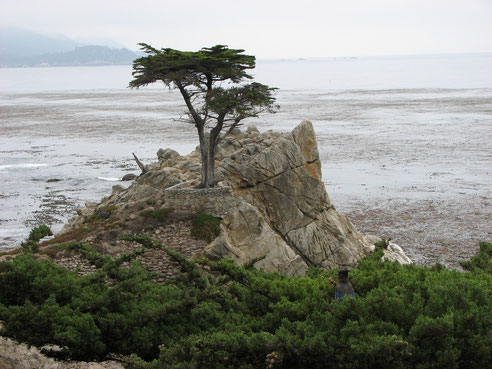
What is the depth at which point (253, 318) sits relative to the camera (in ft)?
41.2

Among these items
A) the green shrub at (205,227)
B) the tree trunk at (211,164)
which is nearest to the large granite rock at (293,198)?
the tree trunk at (211,164)

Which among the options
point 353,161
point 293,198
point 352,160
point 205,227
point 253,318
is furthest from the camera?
point 352,160

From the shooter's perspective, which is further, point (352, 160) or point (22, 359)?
point (352, 160)

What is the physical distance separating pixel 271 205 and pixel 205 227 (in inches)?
169

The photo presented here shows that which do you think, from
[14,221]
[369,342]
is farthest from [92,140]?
[369,342]

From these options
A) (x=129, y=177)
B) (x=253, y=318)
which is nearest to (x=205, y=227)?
(x=253, y=318)

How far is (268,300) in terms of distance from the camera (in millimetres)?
13055

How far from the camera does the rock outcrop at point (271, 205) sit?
22359 mm

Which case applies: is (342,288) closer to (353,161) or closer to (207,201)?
(207,201)

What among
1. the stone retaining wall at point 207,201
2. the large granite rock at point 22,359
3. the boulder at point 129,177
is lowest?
the large granite rock at point 22,359

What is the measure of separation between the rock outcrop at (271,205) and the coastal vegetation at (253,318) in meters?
7.63

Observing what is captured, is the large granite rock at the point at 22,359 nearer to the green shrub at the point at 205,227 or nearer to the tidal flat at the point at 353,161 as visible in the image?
the green shrub at the point at 205,227

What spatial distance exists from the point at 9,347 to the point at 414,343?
10726 millimetres

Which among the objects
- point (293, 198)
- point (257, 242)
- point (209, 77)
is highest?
point (209, 77)
